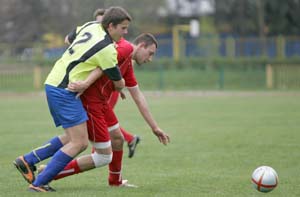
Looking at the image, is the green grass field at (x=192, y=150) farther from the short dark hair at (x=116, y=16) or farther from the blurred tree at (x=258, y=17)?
the blurred tree at (x=258, y=17)

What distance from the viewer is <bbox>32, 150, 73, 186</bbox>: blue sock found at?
7.22 metres

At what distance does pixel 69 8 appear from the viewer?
4475cm

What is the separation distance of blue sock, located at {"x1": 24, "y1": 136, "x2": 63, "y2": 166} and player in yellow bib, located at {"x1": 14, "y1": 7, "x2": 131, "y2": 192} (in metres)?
0.49

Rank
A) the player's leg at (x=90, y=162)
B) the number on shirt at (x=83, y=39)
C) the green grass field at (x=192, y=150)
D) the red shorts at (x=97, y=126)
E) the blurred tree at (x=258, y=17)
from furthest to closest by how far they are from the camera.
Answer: the blurred tree at (x=258, y=17), the green grass field at (x=192, y=150), the player's leg at (x=90, y=162), the red shorts at (x=97, y=126), the number on shirt at (x=83, y=39)

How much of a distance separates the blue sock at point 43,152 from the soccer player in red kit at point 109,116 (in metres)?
0.31

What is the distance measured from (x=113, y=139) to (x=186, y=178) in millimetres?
1232

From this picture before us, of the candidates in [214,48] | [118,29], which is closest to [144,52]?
[118,29]

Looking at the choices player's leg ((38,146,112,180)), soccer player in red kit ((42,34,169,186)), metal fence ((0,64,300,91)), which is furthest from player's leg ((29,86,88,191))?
metal fence ((0,64,300,91))

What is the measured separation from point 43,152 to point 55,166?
59cm

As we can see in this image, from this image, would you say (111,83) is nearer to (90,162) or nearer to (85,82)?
(85,82)

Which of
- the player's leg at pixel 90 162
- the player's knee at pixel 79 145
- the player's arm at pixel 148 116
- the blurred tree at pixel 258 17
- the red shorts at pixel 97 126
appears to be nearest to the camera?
the player's knee at pixel 79 145

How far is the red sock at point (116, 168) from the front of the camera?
26.2ft

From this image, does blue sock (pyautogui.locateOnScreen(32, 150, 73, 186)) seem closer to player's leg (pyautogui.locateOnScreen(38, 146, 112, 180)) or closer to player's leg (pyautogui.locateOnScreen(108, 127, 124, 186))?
player's leg (pyautogui.locateOnScreen(38, 146, 112, 180))

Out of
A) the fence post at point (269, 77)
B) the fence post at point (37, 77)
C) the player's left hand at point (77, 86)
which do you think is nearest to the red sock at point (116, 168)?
the player's left hand at point (77, 86)
